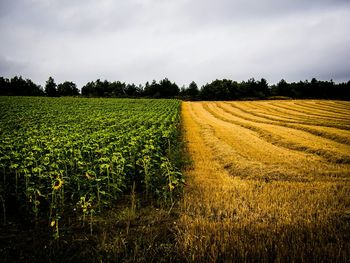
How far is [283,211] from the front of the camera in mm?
6023

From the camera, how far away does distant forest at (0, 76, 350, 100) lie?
264ft

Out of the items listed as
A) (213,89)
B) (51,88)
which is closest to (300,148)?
(213,89)

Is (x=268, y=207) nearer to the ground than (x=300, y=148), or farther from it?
nearer to the ground

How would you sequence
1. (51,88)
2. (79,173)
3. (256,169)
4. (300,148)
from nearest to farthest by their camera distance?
(79,173), (256,169), (300,148), (51,88)

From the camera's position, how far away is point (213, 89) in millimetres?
82688

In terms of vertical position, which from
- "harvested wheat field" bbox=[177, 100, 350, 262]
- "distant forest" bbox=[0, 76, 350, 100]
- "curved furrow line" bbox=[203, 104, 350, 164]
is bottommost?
"harvested wheat field" bbox=[177, 100, 350, 262]

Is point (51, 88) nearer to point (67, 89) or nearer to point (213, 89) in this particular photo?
point (67, 89)

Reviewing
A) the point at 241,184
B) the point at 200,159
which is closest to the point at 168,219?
the point at 241,184

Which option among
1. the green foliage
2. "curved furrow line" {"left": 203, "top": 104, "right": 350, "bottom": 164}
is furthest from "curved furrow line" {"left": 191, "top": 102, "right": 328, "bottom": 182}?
the green foliage

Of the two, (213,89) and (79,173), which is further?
(213,89)

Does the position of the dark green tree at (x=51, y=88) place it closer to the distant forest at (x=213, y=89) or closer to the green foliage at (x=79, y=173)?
the distant forest at (x=213, y=89)

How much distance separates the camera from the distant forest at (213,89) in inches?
3164

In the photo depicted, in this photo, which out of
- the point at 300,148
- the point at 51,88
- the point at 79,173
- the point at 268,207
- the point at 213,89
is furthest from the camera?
the point at 51,88

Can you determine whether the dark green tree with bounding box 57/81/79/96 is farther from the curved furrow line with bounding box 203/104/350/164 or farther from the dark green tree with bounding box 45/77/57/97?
the curved furrow line with bounding box 203/104/350/164
